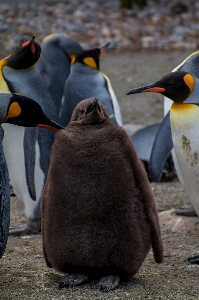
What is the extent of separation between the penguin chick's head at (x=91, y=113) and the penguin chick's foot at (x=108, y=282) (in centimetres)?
71

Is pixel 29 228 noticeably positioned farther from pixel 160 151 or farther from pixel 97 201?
pixel 97 201

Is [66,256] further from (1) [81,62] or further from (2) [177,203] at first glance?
(1) [81,62]

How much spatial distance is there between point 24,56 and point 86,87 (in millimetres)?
1107

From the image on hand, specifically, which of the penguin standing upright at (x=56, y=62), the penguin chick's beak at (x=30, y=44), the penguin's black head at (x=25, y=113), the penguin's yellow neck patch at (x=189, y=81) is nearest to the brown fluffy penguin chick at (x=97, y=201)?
the penguin's black head at (x=25, y=113)

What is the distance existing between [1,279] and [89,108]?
0.94 metres

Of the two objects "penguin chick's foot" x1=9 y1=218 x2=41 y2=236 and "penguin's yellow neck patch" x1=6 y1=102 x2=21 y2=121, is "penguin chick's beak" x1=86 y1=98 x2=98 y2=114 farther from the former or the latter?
"penguin chick's foot" x1=9 y1=218 x2=41 y2=236

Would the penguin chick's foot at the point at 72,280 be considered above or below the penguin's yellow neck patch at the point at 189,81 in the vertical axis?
below

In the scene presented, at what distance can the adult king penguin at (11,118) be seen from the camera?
293cm

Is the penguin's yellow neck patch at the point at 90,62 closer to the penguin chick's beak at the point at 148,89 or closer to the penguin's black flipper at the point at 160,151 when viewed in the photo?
the penguin's black flipper at the point at 160,151

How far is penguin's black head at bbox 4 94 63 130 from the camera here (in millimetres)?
2938

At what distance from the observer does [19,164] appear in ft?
14.3

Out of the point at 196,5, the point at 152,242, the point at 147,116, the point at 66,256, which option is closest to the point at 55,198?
the point at 66,256

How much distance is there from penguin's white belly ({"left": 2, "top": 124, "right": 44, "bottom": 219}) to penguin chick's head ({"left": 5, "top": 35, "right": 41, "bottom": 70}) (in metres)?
0.45

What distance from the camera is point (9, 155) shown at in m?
4.39
